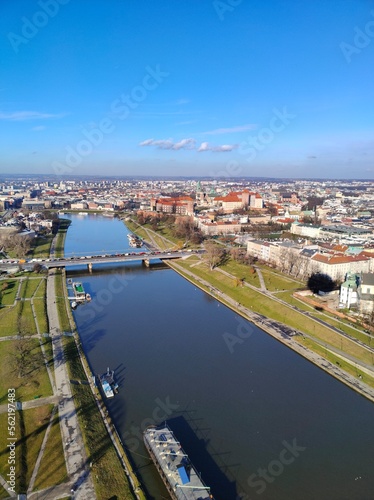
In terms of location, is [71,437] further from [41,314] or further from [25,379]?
[41,314]

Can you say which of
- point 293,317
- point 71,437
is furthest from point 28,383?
point 293,317

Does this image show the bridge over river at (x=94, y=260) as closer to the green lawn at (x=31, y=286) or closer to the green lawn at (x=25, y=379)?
the green lawn at (x=31, y=286)

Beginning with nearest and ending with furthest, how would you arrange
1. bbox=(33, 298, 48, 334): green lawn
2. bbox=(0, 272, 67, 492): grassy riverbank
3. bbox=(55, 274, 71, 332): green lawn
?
bbox=(0, 272, 67, 492): grassy riverbank → bbox=(33, 298, 48, 334): green lawn → bbox=(55, 274, 71, 332): green lawn

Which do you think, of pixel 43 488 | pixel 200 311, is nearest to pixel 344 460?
pixel 43 488

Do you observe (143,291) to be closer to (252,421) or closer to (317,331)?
(317,331)

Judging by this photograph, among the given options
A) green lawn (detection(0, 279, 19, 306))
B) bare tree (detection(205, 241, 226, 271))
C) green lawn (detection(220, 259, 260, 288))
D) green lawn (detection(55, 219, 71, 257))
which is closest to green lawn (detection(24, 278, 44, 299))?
green lawn (detection(0, 279, 19, 306))

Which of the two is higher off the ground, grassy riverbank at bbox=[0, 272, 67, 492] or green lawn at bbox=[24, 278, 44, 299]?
grassy riverbank at bbox=[0, 272, 67, 492]

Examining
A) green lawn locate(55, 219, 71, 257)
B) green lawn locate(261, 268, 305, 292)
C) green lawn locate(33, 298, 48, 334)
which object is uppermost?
green lawn locate(261, 268, 305, 292)

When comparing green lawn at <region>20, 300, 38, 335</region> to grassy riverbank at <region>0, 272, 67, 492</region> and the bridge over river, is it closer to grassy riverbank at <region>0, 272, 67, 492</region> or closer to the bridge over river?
grassy riverbank at <region>0, 272, 67, 492</region>
